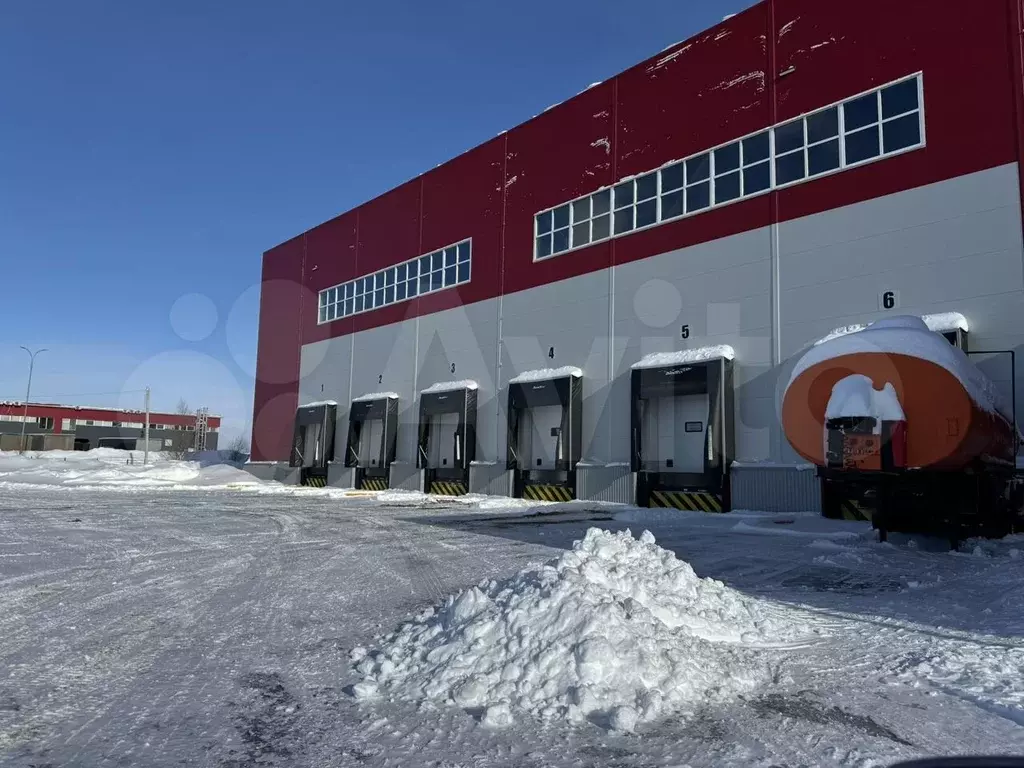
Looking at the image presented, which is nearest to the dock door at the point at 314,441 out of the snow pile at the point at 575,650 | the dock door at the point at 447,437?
the dock door at the point at 447,437

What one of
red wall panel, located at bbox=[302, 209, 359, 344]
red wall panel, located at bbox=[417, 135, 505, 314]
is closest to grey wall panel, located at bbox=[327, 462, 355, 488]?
red wall panel, located at bbox=[302, 209, 359, 344]

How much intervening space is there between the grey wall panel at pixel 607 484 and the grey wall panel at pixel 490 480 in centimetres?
319

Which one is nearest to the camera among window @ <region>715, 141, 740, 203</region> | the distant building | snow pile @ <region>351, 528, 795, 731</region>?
snow pile @ <region>351, 528, 795, 731</region>

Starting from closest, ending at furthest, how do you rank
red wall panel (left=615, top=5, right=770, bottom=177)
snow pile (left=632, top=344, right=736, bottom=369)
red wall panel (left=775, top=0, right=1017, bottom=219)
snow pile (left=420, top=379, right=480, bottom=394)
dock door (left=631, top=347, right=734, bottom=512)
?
red wall panel (left=775, top=0, right=1017, bottom=219)
dock door (left=631, top=347, right=734, bottom=512)
snow pile (left=632, top=344, right=736, bottom=369)
red wall panel (left=615, top=5, right=770, bottom=177)
snow pile (left=420, top=379, right=480, bottom=394)

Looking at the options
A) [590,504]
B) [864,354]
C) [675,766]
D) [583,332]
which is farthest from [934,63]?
[675,766]

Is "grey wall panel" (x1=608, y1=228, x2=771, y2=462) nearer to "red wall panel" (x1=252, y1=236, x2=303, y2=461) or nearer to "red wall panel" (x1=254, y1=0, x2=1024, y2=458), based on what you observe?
"red wall panel" (x1=254, y1=0, x2=1024, y2=458)

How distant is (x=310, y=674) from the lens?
5.11 m

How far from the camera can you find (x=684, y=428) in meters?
19.9

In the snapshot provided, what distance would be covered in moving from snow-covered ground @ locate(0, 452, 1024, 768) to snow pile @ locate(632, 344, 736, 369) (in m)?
8.95

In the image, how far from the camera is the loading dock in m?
22.3

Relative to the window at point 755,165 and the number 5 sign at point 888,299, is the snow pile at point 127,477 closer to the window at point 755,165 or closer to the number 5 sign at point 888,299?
the window at point 755,165

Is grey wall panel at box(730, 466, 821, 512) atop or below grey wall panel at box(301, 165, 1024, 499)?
below

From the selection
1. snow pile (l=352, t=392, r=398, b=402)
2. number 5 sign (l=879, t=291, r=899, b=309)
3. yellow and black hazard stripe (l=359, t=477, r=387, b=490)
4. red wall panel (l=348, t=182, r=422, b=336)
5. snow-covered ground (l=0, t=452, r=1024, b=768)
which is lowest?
snow-covered ground (l=0, t=452, r=1024, b=768)

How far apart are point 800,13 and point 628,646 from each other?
18595 mm
